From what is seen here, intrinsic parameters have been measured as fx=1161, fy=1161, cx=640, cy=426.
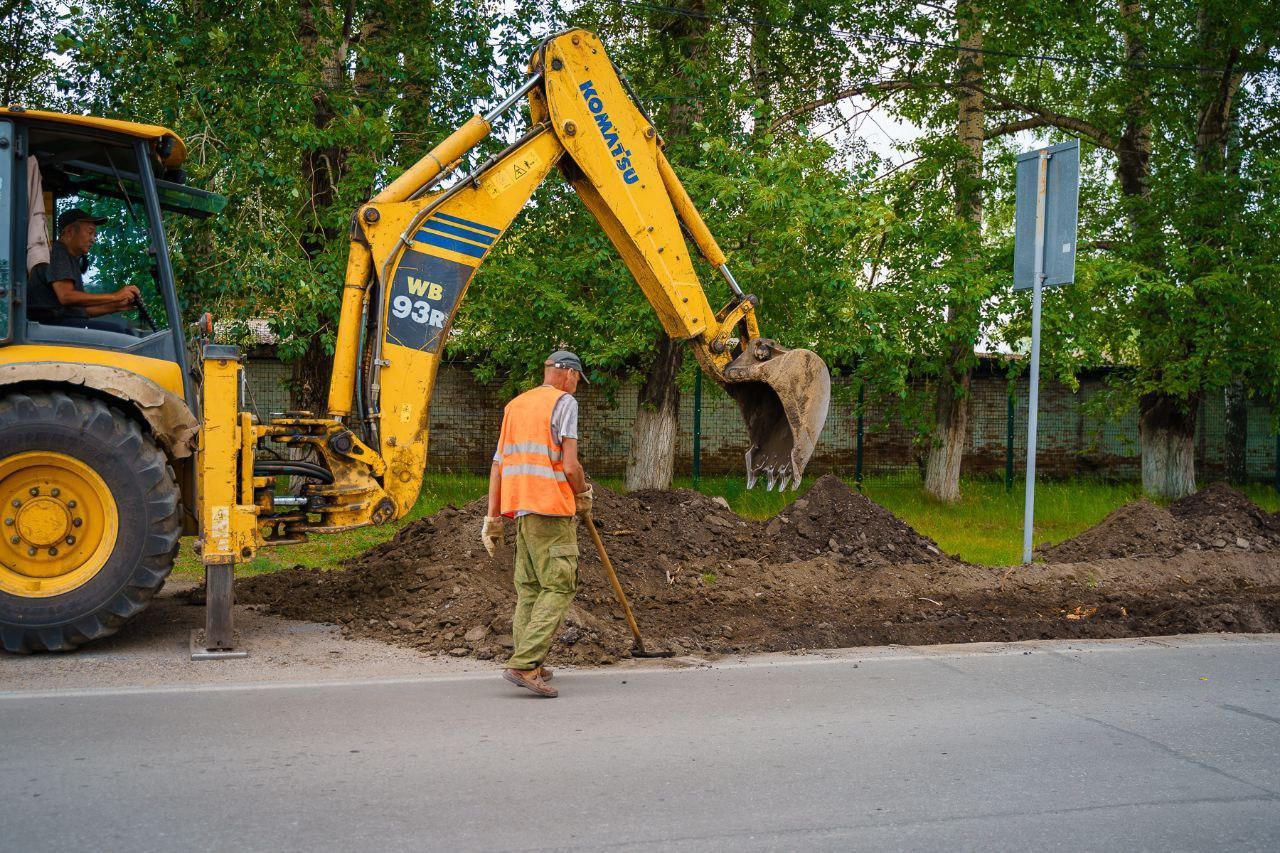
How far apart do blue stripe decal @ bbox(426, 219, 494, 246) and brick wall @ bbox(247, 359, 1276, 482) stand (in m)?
9.65

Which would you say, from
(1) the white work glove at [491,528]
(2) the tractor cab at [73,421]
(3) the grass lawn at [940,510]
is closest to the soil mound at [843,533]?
(3) the grass lawn at [940,510]

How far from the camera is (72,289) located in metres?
7.52

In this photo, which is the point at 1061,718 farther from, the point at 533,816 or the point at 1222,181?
the point at 1222,181

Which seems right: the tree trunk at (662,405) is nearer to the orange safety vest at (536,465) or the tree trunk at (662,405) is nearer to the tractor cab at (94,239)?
the tractor cab at (94,239)

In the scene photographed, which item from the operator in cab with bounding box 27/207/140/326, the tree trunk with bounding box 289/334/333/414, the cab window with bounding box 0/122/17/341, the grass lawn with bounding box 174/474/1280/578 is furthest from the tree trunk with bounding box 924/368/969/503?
the cab window with bounding box 0/122/17/341

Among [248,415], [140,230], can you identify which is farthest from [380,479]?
[140,230]

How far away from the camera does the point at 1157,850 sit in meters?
4.39

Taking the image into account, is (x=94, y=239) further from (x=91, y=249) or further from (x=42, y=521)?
(x=42, y=521)

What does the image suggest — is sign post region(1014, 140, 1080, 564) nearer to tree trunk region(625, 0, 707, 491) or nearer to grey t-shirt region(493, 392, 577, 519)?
grey t-shirt region(493, 392, 577, 519)

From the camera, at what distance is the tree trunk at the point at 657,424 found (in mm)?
16250

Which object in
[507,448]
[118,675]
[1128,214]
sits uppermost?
[1128,214]

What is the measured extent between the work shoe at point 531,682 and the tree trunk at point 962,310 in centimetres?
1004

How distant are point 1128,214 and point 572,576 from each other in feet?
44.2

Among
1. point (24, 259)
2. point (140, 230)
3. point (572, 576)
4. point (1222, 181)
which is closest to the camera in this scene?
point (572, 576)
